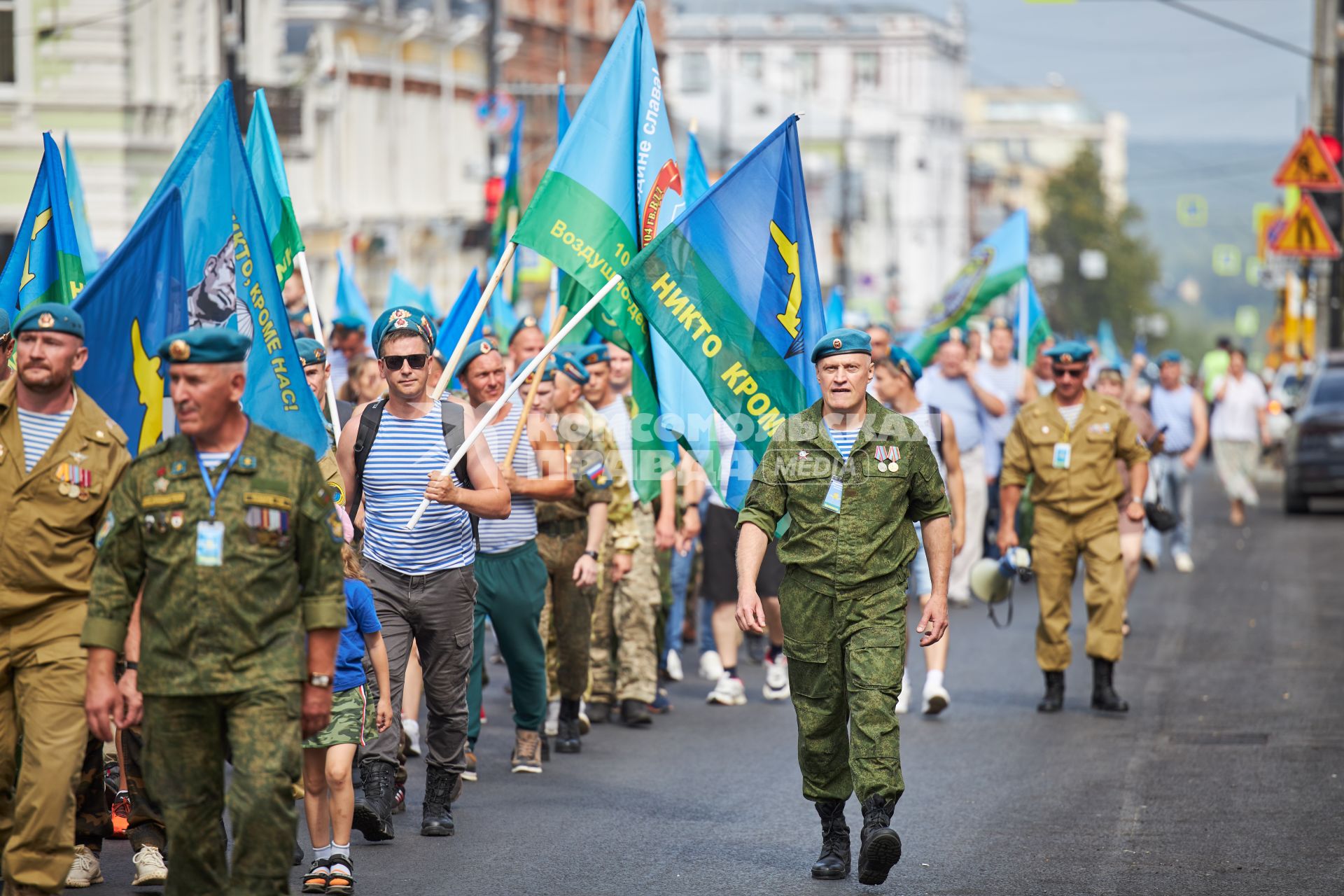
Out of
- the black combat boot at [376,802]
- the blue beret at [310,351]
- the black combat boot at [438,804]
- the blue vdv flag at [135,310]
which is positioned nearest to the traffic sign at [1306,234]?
the blue beret at [310,351]

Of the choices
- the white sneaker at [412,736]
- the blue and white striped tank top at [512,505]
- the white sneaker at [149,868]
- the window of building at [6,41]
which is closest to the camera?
the white sneaker at [149,868]

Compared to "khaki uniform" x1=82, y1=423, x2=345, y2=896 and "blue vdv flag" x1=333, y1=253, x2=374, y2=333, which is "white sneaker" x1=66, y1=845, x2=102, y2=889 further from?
"blue vdv flag" x1=333, y1=253, x2=374, y2=333

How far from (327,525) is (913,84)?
10507 cm

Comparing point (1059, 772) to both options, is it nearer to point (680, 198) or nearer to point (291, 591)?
point (680, 198)

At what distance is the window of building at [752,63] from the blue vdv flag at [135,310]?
98.0 m

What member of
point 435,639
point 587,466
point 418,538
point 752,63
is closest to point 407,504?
point 418,538

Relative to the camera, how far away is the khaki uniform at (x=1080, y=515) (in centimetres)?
1152

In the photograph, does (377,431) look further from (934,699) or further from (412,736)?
(934,699)

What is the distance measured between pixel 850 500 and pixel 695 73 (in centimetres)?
9012

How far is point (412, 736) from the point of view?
9859 mm

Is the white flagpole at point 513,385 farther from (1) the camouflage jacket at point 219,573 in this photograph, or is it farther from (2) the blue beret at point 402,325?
(1) the camouflage jacket at point 219,573

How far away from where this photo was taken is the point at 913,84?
10850cm

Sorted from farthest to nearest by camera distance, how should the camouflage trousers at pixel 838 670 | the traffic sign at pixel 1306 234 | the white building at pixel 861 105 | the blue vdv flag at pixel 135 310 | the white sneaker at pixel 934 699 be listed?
the white building at pixel 861 105
the traffic sign at pixel 1306 234
the white sneaker at pixel 934 699
the camouflage trousers at pixel 838 670
the blue vdv flag at pixel 135 310

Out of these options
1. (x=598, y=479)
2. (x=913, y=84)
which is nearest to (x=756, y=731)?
(x=598, y=479)
